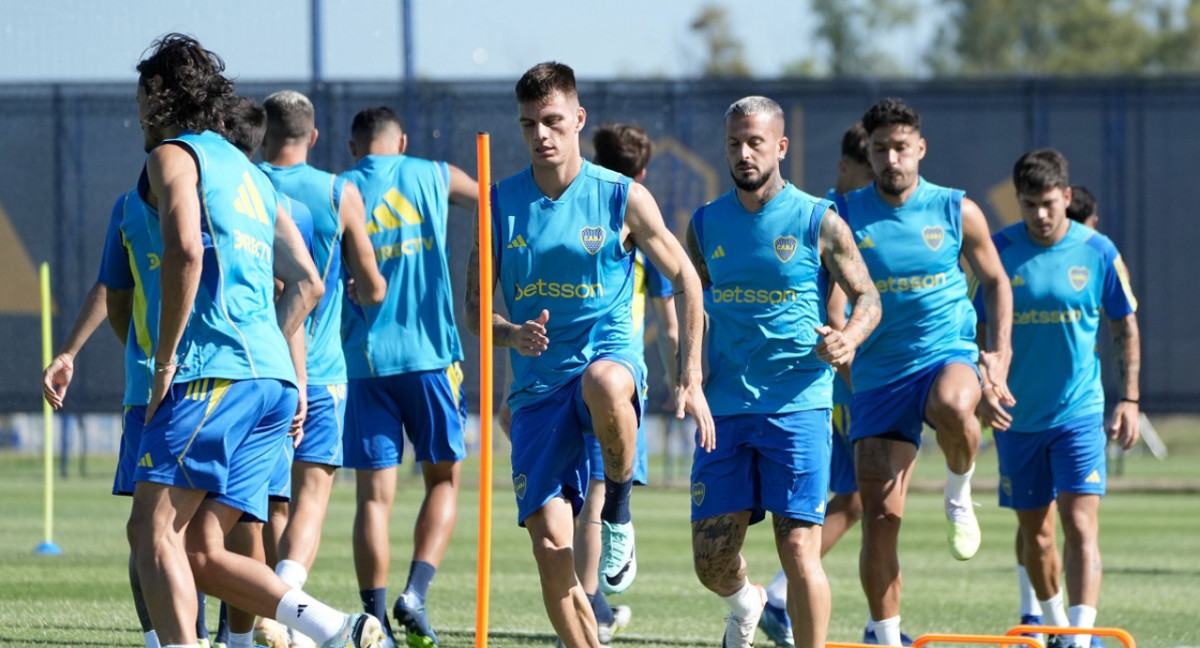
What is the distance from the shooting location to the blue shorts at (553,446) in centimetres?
610

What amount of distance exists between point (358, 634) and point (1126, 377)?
15.1 ft

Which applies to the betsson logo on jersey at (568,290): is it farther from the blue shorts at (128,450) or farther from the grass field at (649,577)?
the grass field at (649,577)

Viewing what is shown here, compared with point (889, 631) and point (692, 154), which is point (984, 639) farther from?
point (692, 154)

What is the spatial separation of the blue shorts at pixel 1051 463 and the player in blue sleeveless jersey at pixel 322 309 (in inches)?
127

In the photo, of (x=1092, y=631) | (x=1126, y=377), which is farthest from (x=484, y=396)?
(x=1126, y=377)

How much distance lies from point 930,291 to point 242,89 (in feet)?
39.4

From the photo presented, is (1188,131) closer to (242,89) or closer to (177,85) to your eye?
(242,89)

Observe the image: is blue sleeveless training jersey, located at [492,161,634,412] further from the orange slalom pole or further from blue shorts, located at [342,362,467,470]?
blue shorts, located at [342,362,467,470]

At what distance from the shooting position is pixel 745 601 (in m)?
6.74

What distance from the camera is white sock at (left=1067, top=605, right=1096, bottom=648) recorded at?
26.1ft

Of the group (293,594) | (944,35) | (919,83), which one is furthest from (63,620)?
(944,35)

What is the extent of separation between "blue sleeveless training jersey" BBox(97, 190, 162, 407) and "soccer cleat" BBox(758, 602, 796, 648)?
368 cm

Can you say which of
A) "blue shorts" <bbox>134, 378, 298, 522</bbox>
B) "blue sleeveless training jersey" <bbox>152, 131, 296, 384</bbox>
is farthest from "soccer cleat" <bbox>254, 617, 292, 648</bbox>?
"blue sleeveless training jersey" <bbox>152, 131, 296, 384</bbox>

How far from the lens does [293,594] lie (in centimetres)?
573
